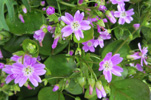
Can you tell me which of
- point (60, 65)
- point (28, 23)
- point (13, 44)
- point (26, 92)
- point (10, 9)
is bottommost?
point (26, 92)

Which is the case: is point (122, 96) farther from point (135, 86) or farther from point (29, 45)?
point (29, 45)

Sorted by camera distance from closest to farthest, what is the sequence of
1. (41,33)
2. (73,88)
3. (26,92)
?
(41,33) → (73,88) → (26,92)

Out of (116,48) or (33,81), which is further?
(116,48)

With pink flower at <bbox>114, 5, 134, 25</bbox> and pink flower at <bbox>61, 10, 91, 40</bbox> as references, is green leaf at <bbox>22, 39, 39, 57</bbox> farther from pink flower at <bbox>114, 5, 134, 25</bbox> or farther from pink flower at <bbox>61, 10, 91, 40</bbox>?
pink flower at <bbox>114, 5, 134, 25</bbox>

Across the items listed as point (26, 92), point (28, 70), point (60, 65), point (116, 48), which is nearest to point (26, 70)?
point (28, 70)

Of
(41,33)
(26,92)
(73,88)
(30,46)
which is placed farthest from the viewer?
(26,92)

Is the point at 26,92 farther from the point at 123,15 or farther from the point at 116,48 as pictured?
the point at 123,15

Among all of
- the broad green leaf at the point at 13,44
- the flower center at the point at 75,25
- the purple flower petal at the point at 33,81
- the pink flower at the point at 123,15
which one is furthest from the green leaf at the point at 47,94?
the pink flower at the point at 123,15

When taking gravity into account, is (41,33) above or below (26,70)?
above
